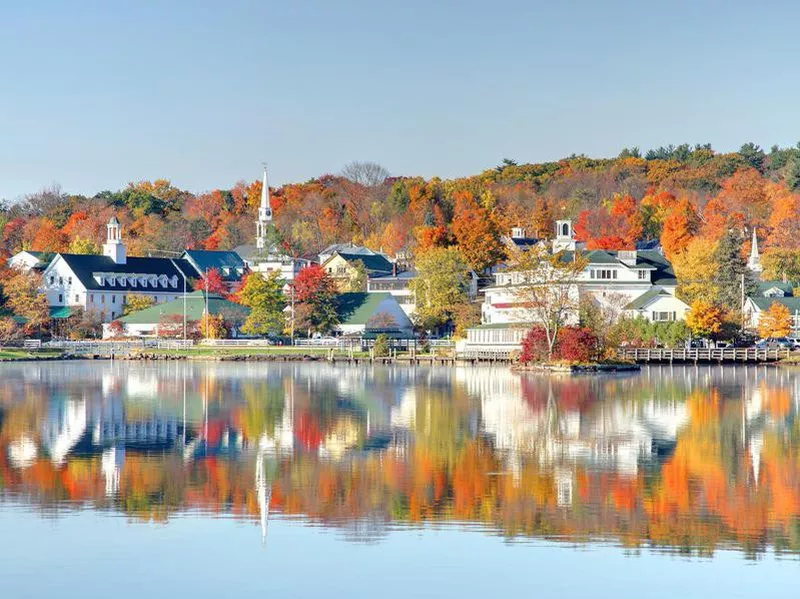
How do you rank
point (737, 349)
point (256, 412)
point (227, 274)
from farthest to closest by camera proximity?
1. point (227, 274)
2. point (737, 349)
3. point (256, 412)

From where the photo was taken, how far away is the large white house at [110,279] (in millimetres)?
101750

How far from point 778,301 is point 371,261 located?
35.3 meters

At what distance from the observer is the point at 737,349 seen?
68250 millimetres

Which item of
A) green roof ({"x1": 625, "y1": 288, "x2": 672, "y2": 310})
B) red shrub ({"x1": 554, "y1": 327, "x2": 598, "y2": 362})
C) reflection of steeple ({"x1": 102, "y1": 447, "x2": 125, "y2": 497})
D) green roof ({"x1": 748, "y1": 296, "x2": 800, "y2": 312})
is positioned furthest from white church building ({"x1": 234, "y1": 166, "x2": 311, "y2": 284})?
reflection of steeple ({"x1": 102, "y1": 447, "x2": 125, "y2": 497})

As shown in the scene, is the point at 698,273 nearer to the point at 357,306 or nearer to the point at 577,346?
the point at 577,346

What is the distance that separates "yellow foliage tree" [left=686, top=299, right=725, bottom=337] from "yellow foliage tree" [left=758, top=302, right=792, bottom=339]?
6892 mm

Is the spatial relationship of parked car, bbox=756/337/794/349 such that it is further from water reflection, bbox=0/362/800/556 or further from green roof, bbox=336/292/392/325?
green roof, bbox=336/292/392/325

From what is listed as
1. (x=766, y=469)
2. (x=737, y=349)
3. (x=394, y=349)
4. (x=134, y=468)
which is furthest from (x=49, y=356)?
(x=766, y=469)

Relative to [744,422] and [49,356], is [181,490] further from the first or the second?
[49,356]

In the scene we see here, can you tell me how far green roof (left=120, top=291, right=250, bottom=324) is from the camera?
8988 cm

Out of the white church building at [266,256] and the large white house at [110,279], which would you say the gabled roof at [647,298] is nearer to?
the white church building at [266,256]

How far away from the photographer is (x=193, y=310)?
91938 mm

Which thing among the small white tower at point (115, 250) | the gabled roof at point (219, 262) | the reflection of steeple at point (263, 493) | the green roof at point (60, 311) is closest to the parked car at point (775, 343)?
the gabled roof at point (219, 262)

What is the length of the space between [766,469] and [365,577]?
1168 centimetres
